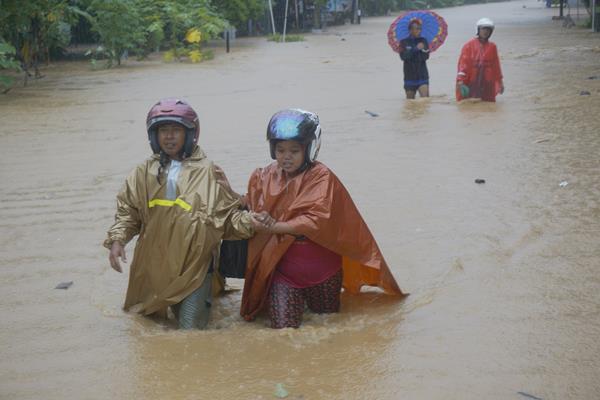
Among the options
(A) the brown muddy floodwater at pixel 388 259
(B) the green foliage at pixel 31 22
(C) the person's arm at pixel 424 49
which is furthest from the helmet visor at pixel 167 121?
(B) the green foliage at pixel 31 22

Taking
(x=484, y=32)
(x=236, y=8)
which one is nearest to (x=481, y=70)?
(x=484, y=32)

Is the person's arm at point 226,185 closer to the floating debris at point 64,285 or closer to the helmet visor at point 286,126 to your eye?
the helmet visor at point 286,126

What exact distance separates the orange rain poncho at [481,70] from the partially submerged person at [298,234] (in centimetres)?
879

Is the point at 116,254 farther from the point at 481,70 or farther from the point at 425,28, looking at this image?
the point at 425,28

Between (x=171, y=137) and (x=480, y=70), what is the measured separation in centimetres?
928

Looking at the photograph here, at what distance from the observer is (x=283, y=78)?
17984mm

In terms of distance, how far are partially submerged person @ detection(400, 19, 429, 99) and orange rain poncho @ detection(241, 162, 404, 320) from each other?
8.94 metres

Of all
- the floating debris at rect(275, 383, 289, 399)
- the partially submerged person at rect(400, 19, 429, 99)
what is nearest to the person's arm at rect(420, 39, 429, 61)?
the partially submerged person at rect(400, 19, 429, 99)

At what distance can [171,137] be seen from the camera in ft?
14.8

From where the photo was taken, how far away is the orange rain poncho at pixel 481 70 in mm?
12906

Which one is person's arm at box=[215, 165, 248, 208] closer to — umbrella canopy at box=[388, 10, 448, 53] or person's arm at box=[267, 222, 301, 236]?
person's arm at box=[267, 222, 301, 236]

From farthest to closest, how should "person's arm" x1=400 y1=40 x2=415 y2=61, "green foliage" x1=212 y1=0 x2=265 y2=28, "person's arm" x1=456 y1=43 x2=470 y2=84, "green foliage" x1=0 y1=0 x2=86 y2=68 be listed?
"green foliage" x1=212 y1=0 x2=265 y2=28
"green foliage" x1=0 y1=0 x2=86 y2=68
"person's arm" x1=400 y1=40 x2=415 y2=61
"person's arm" x1=456 y1=43 x2=470 y2=84

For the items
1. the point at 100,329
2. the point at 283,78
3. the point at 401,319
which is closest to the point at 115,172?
the point at 100,329

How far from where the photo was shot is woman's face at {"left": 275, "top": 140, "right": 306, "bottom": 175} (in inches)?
176
